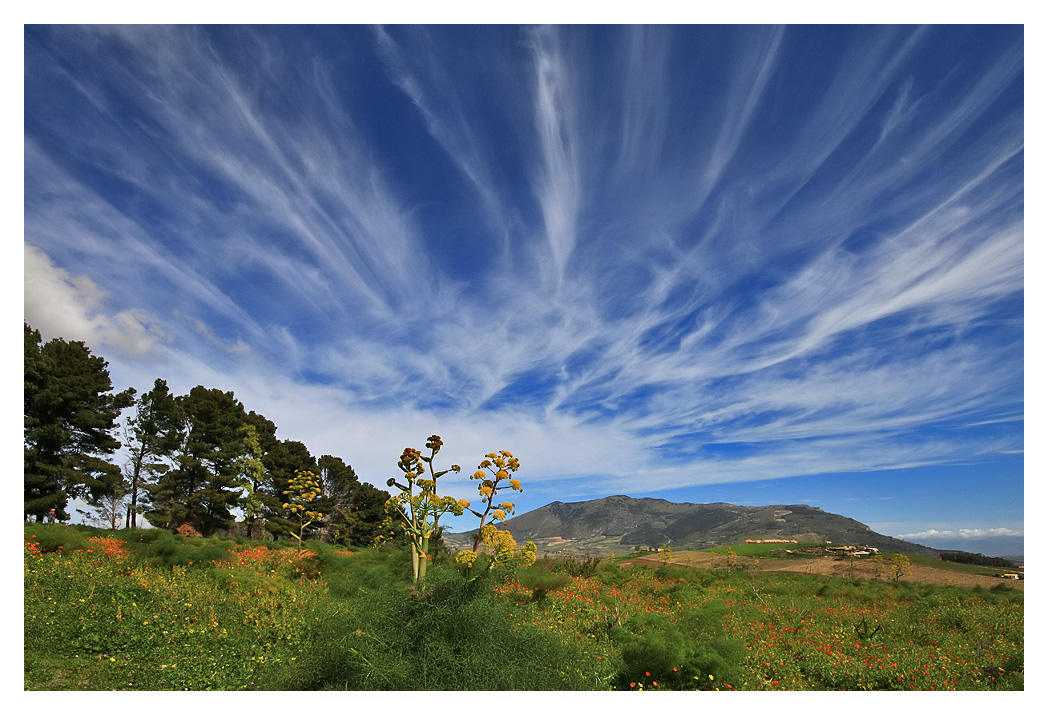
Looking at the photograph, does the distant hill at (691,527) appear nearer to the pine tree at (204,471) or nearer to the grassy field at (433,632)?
the grassy field at (433,632)

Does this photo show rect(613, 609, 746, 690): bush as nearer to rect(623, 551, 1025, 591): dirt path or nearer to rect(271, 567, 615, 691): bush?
rect(271, 567, 615, 691): bush

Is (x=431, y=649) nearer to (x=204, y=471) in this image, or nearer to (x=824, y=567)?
(x=824, y=567)

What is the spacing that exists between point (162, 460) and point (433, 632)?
18.4 meters

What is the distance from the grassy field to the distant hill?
3.38 metres

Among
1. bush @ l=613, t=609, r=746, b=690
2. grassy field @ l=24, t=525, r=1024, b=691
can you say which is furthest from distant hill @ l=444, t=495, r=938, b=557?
bush @ l=613, t=609, r=746, b=690

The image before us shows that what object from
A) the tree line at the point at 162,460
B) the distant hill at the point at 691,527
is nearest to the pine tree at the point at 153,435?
the tree line at the point at 162,460

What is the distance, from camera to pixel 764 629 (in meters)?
7.46

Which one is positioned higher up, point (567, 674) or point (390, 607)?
point (390, 607)

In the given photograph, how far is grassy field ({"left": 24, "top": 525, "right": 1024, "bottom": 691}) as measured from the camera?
3.54 m
